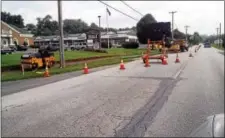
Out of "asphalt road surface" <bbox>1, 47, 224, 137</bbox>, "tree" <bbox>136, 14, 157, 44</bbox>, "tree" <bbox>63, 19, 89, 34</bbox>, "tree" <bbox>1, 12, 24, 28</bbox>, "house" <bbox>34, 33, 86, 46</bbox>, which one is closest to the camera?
"asphalt road surface" <bbox>1, 47, 224, 137</bbox>

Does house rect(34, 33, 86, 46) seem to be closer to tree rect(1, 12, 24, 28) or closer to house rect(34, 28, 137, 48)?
house rect(34, 28, 137, 48)

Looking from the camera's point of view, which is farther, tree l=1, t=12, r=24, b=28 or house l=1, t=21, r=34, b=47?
tree l=1, t=12, r=24, b=28

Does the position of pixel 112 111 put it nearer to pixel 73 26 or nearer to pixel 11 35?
pixel 11 35

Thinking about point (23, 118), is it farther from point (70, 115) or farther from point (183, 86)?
point (183, 86)

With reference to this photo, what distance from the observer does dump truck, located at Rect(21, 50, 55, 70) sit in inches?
923

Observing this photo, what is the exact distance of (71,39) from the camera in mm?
90500

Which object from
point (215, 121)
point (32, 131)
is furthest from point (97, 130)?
point (215, 121)

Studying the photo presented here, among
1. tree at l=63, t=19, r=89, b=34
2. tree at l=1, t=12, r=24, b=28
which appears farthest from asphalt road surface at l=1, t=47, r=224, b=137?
tree at l=1, t=12, r=24, b=28

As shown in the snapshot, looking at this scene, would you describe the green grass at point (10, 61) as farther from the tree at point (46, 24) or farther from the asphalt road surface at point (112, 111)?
the tree at point (46, 24)

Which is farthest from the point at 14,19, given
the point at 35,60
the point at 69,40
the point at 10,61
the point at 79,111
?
the point at 79,111

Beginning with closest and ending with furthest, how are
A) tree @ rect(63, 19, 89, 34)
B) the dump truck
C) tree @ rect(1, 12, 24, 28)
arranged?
the dump truck → tree @ rect(1, 12, 24, 28) → tree @ rect(63, 19, 89, 34)

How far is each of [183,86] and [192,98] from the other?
9.07 ft

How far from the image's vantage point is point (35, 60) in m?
23.8

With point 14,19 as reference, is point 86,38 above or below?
below
